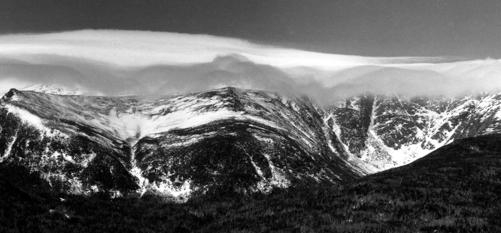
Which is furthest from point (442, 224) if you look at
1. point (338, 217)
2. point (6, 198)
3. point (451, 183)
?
point (6, 198)

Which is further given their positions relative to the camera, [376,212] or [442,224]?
[376,212]

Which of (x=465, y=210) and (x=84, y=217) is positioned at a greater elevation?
(x=84, y=217)

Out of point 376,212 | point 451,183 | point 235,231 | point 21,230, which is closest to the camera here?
point 21,230

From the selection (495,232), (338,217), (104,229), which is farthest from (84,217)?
(495,232)

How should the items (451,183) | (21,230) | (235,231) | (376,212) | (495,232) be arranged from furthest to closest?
(451,183)
(235,231)
(376,212)
(21,230)
(495,232)

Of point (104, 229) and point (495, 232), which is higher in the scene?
point (104, 229)

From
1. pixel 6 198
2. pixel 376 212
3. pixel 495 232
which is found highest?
pixel 6 198

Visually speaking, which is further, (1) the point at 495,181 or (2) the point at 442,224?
(1) the point at 495,181

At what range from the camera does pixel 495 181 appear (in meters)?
195

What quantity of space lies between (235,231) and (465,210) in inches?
2395

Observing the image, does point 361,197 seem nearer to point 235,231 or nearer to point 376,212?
point 376,212

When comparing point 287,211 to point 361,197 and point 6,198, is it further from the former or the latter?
point 6,198

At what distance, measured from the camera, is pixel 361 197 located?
19150 centimetres

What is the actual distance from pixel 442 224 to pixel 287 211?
55064 millimetres
